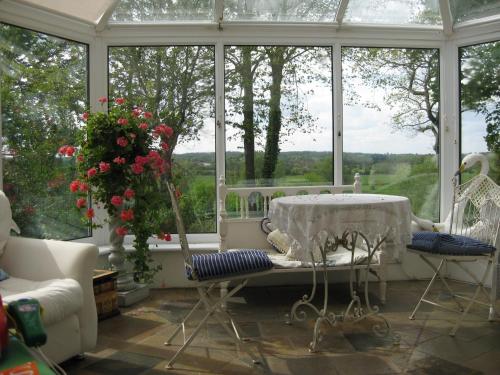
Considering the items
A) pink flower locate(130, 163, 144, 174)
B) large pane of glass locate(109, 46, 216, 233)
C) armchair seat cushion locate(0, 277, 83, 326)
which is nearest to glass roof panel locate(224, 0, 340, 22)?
large pane of glass locate(109, 46, 216, 233)

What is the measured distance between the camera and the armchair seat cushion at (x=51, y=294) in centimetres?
252

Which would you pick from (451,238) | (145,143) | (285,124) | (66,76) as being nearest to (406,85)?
(285,124)

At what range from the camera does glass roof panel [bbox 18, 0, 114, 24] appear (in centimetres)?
410

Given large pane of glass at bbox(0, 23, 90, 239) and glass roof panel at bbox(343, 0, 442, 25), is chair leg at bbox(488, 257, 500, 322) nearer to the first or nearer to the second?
glass roof panel at bbox(343, 0, 442, 25)

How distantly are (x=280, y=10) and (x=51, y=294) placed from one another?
11.2 ft

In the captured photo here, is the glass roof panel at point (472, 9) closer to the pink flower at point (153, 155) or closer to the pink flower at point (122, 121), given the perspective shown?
the pink flower at point (153, 155)

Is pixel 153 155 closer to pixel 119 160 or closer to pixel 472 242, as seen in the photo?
pixel 119 160

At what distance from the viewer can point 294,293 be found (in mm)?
4445

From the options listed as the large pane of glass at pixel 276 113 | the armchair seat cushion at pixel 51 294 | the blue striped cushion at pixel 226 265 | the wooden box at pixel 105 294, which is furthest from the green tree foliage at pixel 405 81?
the armchair seat cushion at pixel 51 294

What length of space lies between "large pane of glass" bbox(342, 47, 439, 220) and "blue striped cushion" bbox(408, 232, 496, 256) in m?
1.55

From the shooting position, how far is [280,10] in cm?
475

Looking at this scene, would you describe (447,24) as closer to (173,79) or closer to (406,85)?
(406,85)

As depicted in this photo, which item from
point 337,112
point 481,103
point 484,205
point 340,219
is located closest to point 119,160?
point 340,219

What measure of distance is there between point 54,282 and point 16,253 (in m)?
0.51
